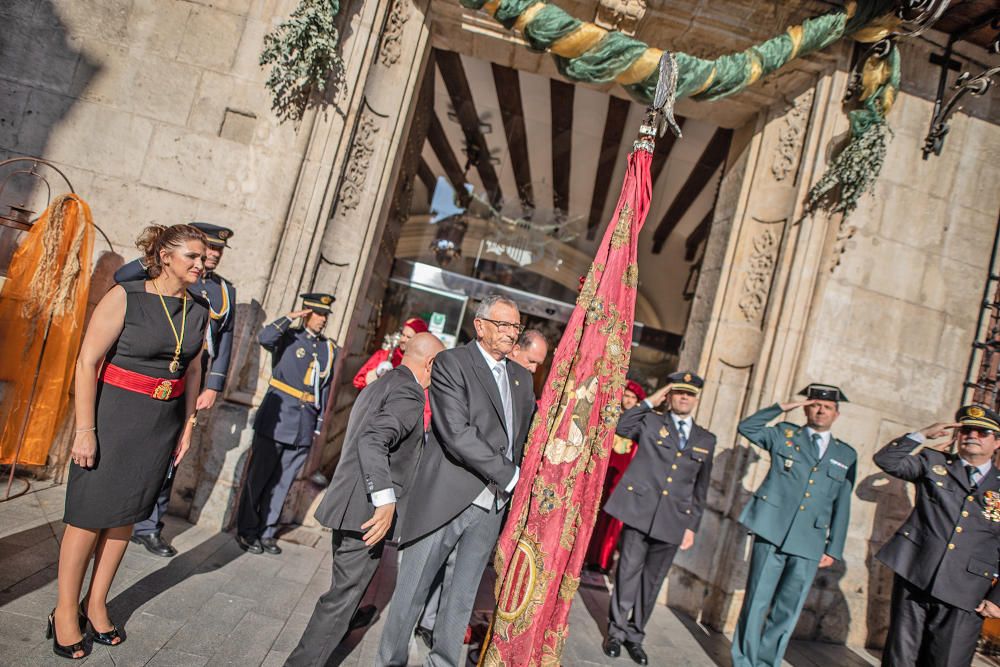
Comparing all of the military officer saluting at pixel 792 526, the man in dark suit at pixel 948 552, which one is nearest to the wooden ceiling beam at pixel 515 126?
the military officer saluting at pixel 792 526

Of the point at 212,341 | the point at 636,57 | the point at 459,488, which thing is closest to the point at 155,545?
the point at 212,341

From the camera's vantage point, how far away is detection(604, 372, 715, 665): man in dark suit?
3777 mm

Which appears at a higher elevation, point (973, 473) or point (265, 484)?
point (973, 473)

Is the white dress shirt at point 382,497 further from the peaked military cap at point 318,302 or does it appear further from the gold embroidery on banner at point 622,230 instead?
the peaked military cap at point 318,302

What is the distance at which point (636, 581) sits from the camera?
3830 mm

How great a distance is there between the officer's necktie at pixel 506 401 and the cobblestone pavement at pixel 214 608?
4.51ft

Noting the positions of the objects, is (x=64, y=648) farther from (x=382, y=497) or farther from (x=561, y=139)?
(x=561, y=139)

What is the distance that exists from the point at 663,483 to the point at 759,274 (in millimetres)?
2257

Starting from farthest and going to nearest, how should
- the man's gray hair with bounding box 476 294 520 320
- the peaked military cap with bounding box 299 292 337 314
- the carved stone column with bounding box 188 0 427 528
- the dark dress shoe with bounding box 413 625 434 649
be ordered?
the carved stone column with bounding box 188 0 427 528, the peaked military cap with bounding box 299 292 337 314, the dark dress shoe with bounding box 413 625 434 649, the man's gray hair with bounding box 476 294 520 320

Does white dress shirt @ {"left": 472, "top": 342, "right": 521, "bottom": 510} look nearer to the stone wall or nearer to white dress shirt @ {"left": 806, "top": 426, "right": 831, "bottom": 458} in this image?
white dress shirt @ {"left": 806, "top": 426, "right": 831, "bottom": 458}

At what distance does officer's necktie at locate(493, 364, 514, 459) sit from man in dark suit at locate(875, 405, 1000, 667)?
272 centimetres

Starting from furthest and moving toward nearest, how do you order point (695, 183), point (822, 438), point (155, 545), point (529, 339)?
1. point (695, 183)
2. point (529, 339)
3. point (822, 438)
4. point (155, 545)

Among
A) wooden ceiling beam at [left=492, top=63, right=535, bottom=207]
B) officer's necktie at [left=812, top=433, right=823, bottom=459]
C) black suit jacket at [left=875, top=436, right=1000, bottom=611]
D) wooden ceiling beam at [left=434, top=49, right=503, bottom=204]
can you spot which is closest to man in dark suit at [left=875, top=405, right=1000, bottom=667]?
black suit jacket at [left=875, top=436, right=1000, bottom=611]

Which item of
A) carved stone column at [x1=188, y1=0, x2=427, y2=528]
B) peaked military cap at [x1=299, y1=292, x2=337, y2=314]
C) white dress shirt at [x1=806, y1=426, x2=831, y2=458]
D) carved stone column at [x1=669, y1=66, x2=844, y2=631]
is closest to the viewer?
white dress shirt at [x1=806, y1=426, x2=831, y2=458]
